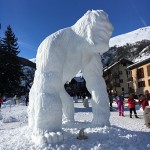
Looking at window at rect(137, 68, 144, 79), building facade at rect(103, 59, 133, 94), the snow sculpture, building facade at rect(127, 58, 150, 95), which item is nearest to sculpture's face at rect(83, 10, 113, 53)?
the snow sculpture

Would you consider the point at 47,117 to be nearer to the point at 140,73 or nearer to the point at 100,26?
the point at 100,26

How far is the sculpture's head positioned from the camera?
4.60 meters

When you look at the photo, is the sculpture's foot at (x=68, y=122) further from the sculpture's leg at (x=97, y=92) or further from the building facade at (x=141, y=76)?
the building facade at (x=141, y=76)

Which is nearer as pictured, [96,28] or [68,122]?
[96,28]

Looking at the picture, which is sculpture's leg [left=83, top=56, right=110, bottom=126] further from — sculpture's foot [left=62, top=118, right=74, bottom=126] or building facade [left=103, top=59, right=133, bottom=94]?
building facade [left=103, top=59, right=133, bottom=94]

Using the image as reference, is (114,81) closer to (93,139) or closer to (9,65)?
(9,65)

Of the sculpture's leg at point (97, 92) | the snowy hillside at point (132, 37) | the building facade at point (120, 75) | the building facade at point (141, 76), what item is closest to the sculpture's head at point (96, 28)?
the sculpture's leg at point (97, 92)

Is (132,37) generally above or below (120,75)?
above

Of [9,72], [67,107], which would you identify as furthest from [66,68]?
[9,72]

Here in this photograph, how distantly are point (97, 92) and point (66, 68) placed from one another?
0.69 meters

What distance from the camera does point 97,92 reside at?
189 inches

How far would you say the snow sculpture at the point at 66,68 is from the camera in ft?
13.6

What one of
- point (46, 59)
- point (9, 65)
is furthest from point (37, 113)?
point (9, 65)

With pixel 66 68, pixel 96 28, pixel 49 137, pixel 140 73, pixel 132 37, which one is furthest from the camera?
pixel 132 37
